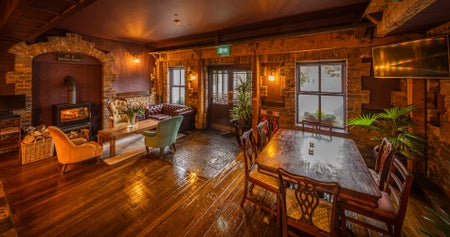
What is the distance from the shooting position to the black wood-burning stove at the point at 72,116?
5.04 m

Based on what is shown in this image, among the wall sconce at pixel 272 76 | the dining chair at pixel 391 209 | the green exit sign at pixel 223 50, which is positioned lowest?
the dining chair at pixel 391 209

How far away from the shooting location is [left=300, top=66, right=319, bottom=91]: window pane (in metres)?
4.74

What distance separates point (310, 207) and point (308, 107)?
3656mm

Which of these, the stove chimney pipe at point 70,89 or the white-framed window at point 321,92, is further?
the stove chimney pipe at point 70,89

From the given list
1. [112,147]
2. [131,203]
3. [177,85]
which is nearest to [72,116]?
[112,147]

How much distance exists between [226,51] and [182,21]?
1659 mm

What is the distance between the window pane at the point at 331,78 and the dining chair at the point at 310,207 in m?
3.32

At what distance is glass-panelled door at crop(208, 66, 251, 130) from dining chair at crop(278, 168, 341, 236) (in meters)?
4.66

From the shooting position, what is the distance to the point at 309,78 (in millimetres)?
4828

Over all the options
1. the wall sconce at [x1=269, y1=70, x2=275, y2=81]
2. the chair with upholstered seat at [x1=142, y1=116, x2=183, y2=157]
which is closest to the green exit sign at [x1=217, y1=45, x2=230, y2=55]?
the wall sconce at [x1=269, y1=70, x2=275, y2=81]

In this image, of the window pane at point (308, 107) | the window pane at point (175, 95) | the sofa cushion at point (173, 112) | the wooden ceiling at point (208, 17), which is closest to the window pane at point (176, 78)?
the window pane at point (175, 95)

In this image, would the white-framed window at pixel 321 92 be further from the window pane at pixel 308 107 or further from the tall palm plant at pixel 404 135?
the tall palm plant at pixel 404 135

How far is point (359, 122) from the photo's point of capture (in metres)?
3.47

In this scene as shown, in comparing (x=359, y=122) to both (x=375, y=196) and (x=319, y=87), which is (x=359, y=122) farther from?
(x=375, y=196)
